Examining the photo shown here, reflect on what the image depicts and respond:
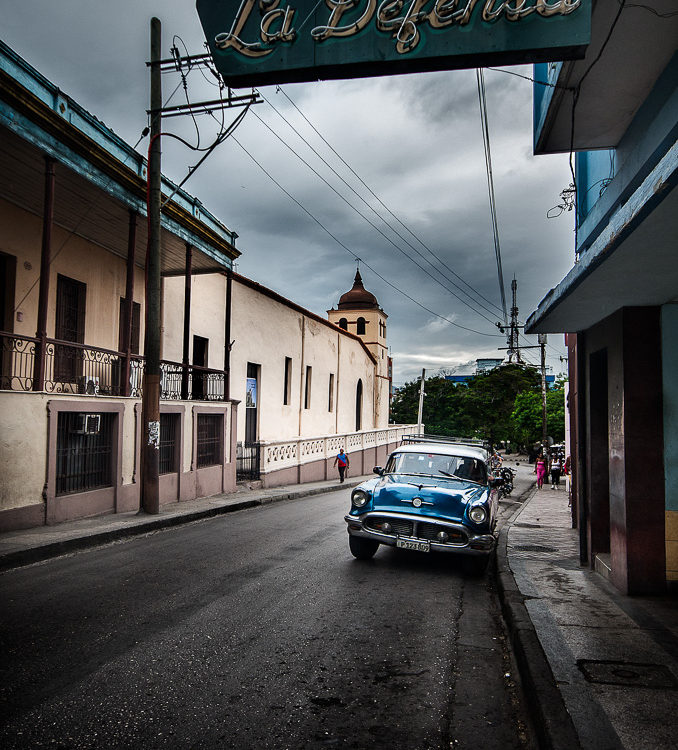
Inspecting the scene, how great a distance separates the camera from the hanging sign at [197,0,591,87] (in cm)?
524

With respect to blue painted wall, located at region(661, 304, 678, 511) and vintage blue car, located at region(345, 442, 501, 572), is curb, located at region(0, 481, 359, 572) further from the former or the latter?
blue painted wall, located at region(661, 304, 678, 511)

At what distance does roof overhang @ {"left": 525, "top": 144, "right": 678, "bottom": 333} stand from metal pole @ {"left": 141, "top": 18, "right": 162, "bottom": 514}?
7472 millimetres

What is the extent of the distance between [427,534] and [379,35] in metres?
5.70

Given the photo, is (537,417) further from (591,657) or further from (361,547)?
(591,657)

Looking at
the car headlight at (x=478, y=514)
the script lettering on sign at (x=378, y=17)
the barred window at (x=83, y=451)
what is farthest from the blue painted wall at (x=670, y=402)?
the barred window at (x=83, y=451)

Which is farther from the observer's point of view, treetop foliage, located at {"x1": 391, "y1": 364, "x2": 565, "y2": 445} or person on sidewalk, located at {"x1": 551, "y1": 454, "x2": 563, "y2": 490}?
treetop foliage, located at {"x1": 391, "y1": 364, "x2": 565, "y2": 445}

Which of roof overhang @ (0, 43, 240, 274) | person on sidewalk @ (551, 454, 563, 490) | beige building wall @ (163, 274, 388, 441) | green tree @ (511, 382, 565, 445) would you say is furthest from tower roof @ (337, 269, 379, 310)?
roof overhang @ (0, 43, 240, 274)

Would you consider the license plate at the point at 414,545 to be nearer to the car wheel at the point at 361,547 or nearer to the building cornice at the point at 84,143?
the car wheel at the point at 361,547

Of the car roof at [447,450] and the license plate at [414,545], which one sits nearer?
the license plate at [414,545]

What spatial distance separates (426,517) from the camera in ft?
26.0

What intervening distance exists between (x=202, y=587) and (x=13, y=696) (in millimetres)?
2928

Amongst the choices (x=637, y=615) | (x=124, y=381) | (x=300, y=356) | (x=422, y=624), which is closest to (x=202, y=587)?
(x=422, y=624)

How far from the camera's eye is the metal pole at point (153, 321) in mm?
12117

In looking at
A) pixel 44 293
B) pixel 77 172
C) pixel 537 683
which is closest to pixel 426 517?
pixel 537 683
